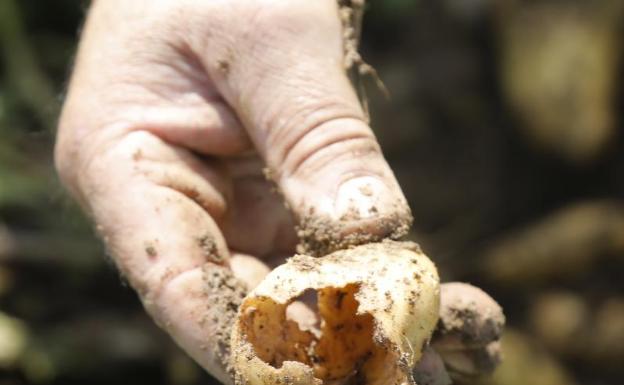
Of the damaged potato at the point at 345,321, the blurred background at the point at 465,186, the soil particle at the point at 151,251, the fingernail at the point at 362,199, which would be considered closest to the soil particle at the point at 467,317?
the damaged potato at the point at 345,321

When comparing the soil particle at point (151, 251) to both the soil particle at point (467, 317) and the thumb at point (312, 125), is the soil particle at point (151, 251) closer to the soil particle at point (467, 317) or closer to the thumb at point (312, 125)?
the thumb at point (312, 125)

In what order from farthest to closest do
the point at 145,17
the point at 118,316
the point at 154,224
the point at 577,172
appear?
1. the point at 577,172
2. the point at 118,316
3. the point at 145,17
4. the point at 154,224

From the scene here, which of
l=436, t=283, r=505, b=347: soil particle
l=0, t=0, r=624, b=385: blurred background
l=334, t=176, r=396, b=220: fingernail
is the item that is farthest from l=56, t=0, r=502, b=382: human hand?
l=0, t=0, r=624, b=385: blurred background

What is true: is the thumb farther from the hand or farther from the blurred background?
the blurred background

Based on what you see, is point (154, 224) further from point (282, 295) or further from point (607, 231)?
point (607, 231)

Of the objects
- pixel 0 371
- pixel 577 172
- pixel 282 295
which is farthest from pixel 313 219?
pixel 577 172

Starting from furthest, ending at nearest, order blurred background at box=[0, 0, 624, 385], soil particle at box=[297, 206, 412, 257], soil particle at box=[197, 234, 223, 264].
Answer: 1. blurred background at box=[0, 0, 624, 385]
2. soil particle at box=[197, 234, 223, 264]
3. soil particle at box=[297, 206, 412, 257]

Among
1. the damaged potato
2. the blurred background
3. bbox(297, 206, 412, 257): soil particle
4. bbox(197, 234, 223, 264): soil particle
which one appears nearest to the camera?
the damaged potato

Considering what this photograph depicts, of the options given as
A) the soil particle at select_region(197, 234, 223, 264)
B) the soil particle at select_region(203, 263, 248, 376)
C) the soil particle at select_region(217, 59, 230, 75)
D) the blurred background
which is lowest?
the blurred background
